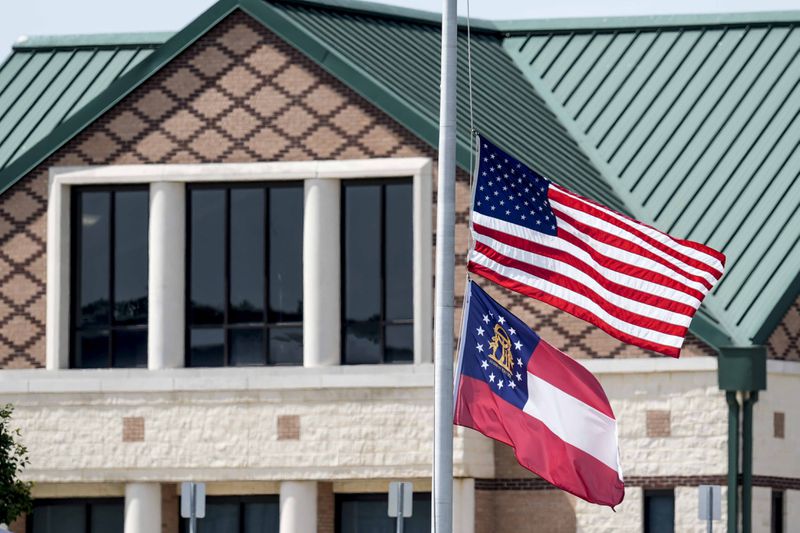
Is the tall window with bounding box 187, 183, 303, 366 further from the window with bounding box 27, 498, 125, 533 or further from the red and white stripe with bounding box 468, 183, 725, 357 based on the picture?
the red and white stripe with bounding box 468, 183, 725, 357

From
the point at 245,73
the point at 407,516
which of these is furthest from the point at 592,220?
the point at 245,73

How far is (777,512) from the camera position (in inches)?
1276

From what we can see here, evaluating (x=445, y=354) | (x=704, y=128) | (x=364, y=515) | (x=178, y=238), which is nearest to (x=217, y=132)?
(x=178, y=238)

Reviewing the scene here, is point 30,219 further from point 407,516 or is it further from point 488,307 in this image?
point 488,307

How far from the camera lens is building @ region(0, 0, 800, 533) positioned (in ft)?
103

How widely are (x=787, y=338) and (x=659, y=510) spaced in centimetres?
327

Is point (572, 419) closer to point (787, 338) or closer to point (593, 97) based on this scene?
point (787, 338)

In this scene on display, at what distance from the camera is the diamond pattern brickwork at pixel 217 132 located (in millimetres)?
32250

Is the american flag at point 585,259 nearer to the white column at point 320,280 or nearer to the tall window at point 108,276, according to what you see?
the white column at point 320,280

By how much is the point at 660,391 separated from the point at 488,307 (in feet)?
36.0

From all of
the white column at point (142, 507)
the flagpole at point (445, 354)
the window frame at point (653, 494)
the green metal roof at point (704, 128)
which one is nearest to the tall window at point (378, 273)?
the white column at point (142, 507)

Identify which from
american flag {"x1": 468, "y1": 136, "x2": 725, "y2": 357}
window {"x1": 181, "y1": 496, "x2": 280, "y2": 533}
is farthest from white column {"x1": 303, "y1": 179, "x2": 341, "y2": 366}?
american flag {"x1": 468, "y1": 136, "x2": 725, "y2": 357}

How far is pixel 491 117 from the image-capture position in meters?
33.8

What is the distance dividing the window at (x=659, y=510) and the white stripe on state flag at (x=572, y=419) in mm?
10598
